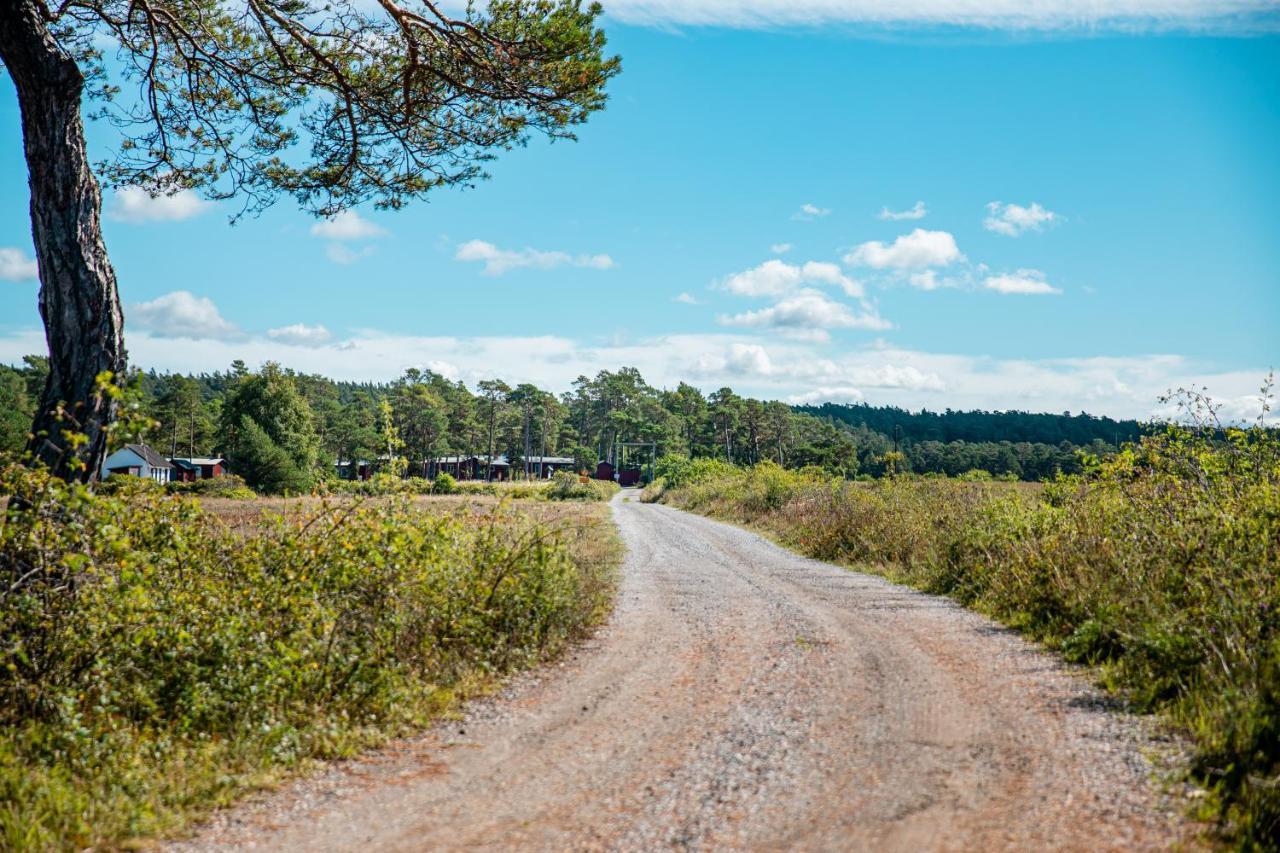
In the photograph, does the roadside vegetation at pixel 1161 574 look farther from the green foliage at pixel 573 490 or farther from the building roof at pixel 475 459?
the building roof at pixel 475 459

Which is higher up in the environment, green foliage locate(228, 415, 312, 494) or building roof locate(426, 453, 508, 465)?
green foliage locate(228, 415, 312, 494)

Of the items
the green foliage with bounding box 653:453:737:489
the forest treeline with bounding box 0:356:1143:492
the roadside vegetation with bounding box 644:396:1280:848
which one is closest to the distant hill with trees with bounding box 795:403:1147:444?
the forest treeline with bounding box 0:356:1143:492

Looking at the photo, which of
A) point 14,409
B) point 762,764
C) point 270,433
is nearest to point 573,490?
point 270,433

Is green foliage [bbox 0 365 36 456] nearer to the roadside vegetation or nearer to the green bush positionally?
the green bush

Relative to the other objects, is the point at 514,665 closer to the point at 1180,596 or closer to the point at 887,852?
the point at 887,852

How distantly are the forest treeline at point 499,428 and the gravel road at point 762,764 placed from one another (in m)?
58.2

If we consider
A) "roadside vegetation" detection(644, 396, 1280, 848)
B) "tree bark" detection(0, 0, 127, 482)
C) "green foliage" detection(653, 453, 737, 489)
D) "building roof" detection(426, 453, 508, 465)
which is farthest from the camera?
"building roof" detection(426, 453, 508, 465)

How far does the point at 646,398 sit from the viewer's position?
13225cm

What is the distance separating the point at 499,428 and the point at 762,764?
393 ft

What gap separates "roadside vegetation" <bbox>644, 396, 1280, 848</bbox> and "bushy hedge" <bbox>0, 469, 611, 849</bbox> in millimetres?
5469

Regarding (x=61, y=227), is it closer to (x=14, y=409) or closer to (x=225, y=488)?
(x=225, y=488)

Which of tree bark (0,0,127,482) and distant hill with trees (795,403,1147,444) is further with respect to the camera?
distant hill with trees (795,403,1147,444)

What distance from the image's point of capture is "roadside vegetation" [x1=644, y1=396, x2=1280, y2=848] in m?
4.82

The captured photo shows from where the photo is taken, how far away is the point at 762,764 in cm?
512
